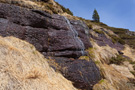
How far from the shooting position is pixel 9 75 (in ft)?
18.1

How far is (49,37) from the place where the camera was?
39.1ft

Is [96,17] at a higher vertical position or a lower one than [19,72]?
higher

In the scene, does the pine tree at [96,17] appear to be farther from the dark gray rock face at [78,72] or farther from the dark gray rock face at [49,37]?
the dark gray rock face at [78,72]

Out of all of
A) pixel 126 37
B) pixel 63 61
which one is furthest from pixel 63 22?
pixel 126 37

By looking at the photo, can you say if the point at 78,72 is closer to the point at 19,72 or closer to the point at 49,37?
the point at 49,37

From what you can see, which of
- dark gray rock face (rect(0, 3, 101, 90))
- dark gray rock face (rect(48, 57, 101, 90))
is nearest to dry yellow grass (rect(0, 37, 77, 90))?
dark gray rock face (rect(48, 57, 101, 90))

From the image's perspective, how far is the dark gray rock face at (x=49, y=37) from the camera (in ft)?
31.5

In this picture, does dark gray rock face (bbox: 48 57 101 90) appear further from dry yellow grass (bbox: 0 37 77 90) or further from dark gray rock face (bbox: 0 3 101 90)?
dry yellow grass (bbox: 0 37 77 90)

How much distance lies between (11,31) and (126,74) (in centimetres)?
1776

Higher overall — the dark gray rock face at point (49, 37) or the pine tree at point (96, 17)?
the pine tree at point (96, 17)

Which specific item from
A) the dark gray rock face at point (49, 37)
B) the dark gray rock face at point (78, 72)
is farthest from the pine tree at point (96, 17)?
the dark gray rock face at point (78, 72)

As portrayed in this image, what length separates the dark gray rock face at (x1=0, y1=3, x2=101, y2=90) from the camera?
9609 mm

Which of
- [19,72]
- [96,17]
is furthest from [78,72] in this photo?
[96,17]

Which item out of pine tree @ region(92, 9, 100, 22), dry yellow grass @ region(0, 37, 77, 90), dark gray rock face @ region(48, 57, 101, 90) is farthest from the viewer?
pine tree @ region(92, 9, 100, 22)
